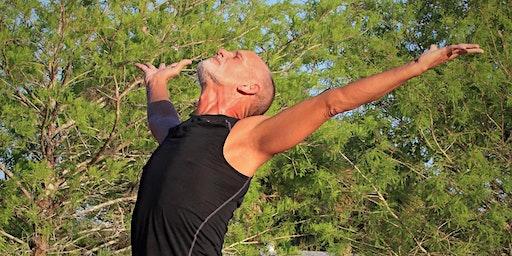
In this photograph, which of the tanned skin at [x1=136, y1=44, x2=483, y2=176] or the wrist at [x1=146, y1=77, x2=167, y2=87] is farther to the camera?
the wrist at [x1=146, y1=77, x2=167, y2=87]

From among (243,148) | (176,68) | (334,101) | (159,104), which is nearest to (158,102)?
(159,104)

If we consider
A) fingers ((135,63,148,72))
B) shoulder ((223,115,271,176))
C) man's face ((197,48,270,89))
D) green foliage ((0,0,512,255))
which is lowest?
green foliage ((0,0,512,255))

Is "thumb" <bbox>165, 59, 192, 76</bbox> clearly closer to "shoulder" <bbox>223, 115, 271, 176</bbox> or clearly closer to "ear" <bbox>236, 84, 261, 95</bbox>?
"ear" <bbox>236, 84, 261, 95</bbox>

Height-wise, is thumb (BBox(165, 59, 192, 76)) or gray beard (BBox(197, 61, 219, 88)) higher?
gray beard (BBox(197, 61, 219, 88))

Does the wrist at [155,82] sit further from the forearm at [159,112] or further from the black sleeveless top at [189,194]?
the black sleeveless top at [189,194]

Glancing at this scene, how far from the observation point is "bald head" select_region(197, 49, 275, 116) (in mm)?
2918

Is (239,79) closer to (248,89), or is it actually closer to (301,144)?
(248,89)

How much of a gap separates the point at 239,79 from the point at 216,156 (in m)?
0.31

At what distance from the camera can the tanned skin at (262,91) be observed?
8.65ft

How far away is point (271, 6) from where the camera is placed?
11523 mm

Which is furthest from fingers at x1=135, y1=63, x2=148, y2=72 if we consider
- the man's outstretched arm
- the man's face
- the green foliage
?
the green foliage

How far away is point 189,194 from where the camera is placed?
8.70 feet

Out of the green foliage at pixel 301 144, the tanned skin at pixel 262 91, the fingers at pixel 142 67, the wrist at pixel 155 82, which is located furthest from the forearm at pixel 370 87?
the green foliage at pixel 301 144

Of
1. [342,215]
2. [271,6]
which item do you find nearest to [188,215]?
[271,6]
